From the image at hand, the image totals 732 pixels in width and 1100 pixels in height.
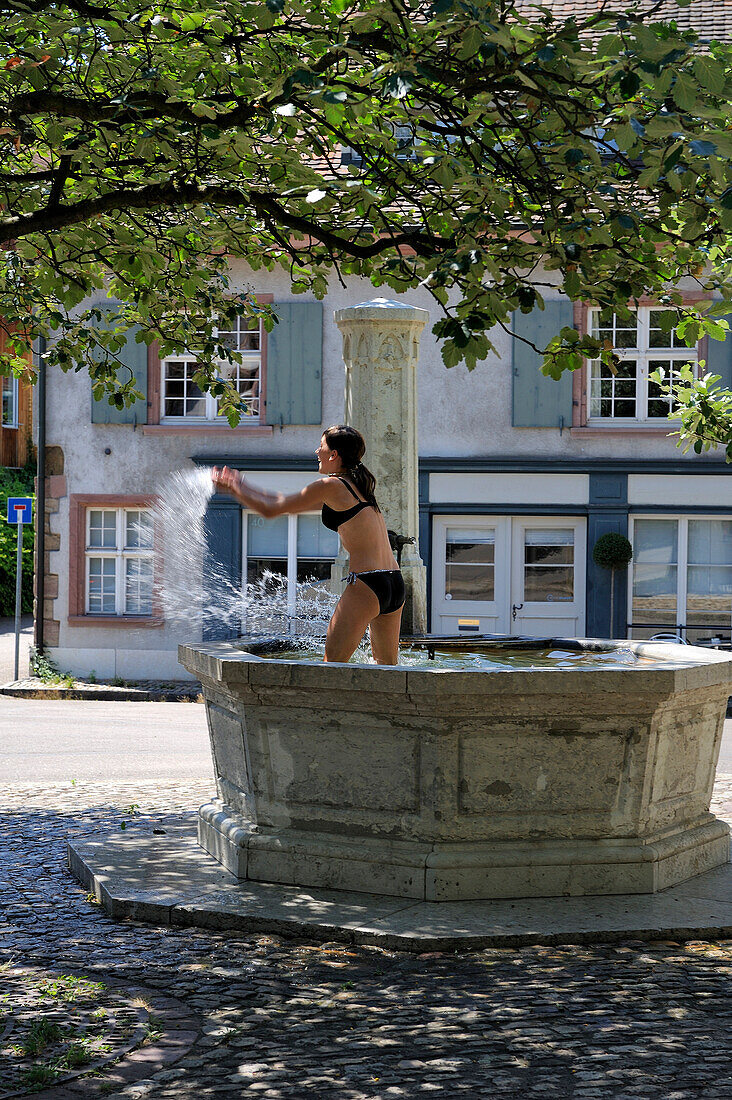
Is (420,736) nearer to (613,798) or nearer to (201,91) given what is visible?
(613,798)

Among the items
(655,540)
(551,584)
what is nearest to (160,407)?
(551,584)

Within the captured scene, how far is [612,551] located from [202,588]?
627 cm

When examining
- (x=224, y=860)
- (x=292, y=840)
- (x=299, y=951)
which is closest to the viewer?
(x=299, y=951)

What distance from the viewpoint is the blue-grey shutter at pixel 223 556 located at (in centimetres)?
1858

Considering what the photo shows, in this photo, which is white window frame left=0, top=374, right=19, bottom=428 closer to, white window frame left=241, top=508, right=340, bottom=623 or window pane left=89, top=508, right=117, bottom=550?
window pane left=89, top=508, right=117, bottom=550

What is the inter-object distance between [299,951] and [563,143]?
3.28m

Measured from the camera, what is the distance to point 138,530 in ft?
62.3

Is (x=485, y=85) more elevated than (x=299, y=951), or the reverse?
(x=485, y=85)

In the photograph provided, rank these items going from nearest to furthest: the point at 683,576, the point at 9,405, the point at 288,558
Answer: the point at 683,576
the point at 288,558
the point at 9,405

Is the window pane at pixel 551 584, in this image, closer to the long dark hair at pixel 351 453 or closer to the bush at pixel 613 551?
the bush at pixel 613 551

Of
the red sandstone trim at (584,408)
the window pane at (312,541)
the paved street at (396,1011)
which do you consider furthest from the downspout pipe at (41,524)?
the paved street at (396,1011)

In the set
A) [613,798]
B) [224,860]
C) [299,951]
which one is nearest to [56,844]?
[224,860]

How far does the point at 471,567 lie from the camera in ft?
59.9

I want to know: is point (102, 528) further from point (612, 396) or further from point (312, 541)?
point (612, 396)
